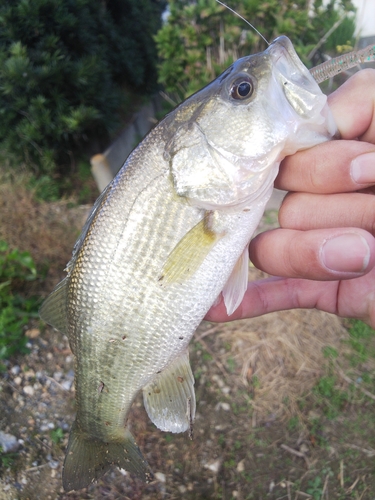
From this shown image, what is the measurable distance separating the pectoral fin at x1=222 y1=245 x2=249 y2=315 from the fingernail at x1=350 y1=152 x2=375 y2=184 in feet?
1.47

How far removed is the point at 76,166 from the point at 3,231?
191 centimetres

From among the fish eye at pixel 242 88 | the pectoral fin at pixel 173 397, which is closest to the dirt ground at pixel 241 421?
the pectoral fin at pixel 173 397

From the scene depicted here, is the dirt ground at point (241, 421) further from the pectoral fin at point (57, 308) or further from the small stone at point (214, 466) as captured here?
the pectoral fin at point (57, 308)

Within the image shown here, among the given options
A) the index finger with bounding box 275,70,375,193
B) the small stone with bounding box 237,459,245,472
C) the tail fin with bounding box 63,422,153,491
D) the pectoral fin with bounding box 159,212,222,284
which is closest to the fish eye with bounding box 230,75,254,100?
the index finger with bounding box 275,70,375,193

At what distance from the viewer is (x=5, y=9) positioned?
3.96 m

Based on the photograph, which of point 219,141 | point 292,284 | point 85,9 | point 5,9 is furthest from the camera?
point 85,9

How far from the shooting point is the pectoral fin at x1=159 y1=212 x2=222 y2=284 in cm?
133

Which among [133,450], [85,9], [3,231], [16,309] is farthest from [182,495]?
[85,9]

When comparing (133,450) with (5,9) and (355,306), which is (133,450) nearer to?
(355,306)

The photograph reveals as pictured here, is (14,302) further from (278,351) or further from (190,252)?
(190,252)

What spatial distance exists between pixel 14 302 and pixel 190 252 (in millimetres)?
2242

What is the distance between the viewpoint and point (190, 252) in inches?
52.4

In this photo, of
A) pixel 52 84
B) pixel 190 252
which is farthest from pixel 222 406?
pixel 52 84

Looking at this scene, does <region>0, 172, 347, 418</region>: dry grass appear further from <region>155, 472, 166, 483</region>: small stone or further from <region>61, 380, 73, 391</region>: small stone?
<region>61, 380, 73, 391</region>: small stone
